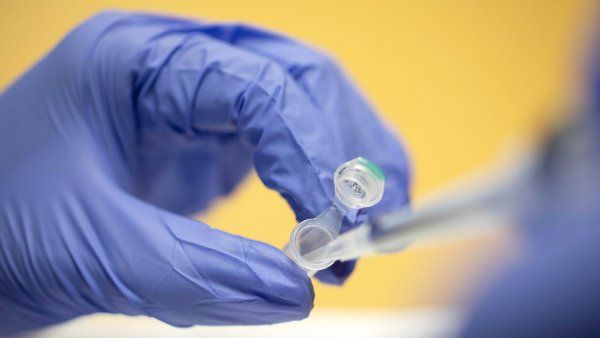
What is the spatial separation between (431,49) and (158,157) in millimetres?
684

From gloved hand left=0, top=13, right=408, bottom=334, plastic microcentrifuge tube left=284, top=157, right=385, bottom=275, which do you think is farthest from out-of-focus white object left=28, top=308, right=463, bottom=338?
plastic microcentrifuge tube left=284, top=157, right=385, bottom=275

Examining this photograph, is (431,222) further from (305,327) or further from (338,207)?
(305,327)

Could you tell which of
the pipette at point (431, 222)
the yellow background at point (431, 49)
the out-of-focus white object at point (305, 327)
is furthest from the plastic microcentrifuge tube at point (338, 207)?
the yellow background at point (431, 49)

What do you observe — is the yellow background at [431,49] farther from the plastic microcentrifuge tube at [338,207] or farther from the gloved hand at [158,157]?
the plastic microcentrifuge tube at [338,207]

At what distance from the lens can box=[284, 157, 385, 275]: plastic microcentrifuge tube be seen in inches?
20.1

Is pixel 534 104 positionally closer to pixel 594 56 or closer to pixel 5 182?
pixel 594 56

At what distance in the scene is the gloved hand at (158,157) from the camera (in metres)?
0.60

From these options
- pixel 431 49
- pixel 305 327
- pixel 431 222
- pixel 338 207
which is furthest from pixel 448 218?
pixel 431 49

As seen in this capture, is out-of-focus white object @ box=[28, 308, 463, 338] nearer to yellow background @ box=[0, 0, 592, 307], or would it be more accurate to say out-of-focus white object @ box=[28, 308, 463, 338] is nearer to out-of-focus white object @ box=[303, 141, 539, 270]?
yellow background @ box=[0, 0, 592, 307]

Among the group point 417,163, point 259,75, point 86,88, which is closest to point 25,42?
point 86,88

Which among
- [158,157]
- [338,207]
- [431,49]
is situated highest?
[431,49]

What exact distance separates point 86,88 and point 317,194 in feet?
1.04

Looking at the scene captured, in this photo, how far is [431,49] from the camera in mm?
1224

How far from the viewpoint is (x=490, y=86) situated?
122 cm
